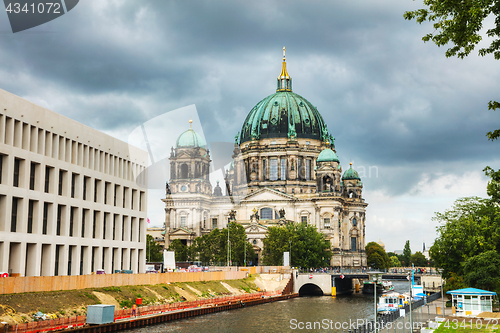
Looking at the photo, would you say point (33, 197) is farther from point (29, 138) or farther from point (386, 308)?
point (386, 308)

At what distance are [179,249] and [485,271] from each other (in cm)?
7876

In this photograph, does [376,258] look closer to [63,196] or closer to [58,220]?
[58,220]

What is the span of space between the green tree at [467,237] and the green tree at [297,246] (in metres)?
37.8

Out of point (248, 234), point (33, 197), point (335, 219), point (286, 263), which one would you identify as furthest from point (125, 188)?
A: point (335, 219)

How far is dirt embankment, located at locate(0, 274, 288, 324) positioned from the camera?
42.3 metres

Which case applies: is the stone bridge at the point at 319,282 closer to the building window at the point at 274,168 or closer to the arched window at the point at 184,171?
the building window at the point at 274,168

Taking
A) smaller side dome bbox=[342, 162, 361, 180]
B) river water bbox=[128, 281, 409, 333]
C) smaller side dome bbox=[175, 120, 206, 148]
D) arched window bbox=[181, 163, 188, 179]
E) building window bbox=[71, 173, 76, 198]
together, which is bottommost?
river water bbox=[128, 281, 409, 333]

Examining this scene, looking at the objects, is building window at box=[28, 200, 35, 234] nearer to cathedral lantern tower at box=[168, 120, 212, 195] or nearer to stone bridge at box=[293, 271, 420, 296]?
stone bridge at box=[293, 271, 420, 296]

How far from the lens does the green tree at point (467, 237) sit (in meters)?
69.7

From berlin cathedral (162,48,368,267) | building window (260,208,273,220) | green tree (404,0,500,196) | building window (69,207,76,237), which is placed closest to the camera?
green tree (404,0,500,196)

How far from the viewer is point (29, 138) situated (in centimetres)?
5734

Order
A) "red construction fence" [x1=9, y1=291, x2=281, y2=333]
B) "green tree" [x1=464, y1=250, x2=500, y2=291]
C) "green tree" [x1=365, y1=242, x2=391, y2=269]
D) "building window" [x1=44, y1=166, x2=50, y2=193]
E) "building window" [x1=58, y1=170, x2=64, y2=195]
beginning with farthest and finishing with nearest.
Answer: "green tree" [x1=365, y1=242, x2=391, y2=269]
"building window" [x1=58, y1=170, x2=64, y2=195]
"building window" [x1=44, y1=166, x2=50, y2=193]
"green tree" [x1=464, y1=250, x2=500, y2=291]
"red construction fence" [x1=9, y1=291, x2=281, y2=333]

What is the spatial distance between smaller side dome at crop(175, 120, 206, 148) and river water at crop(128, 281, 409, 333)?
219ft

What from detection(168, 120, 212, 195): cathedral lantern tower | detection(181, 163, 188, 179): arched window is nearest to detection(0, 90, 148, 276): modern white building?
detection(168, 120, 212, 195): cathedral lantern tower
